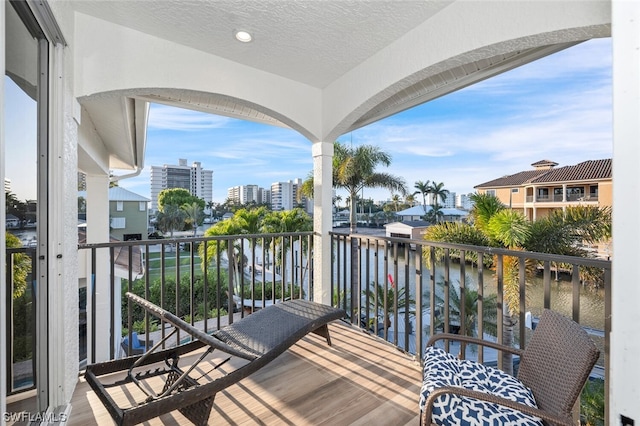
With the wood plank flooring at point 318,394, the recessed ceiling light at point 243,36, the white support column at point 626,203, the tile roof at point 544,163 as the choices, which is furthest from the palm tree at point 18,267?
the tile roof at point 544,163

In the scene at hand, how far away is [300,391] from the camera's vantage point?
2182 millimetres

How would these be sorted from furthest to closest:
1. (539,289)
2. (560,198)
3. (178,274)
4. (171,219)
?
(171,219), (539,289), (560,198), (178,274)

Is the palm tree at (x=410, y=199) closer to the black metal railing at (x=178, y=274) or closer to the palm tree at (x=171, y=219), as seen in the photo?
the black metal railing at (x=178, y=274)

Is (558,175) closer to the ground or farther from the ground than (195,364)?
farther from the ground

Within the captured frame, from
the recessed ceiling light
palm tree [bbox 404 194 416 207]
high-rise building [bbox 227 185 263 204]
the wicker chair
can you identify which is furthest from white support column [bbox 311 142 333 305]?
palm tree [bbox 404 194 416 207]

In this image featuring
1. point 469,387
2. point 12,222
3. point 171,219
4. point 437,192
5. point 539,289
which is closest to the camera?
point 12,222

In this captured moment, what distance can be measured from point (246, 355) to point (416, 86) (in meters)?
3.13

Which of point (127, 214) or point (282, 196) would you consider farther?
point (282, 196)

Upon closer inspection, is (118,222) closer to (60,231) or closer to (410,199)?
(60,231)

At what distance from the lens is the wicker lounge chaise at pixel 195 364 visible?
1.61m

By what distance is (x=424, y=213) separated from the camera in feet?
39.4

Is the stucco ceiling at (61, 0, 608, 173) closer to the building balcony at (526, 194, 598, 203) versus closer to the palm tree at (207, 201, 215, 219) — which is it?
the building balcony at (526, 194, 598, 203)

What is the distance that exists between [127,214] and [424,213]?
11.4 meters

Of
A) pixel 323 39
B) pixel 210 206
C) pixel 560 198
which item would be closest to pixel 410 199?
pixel 560 198
